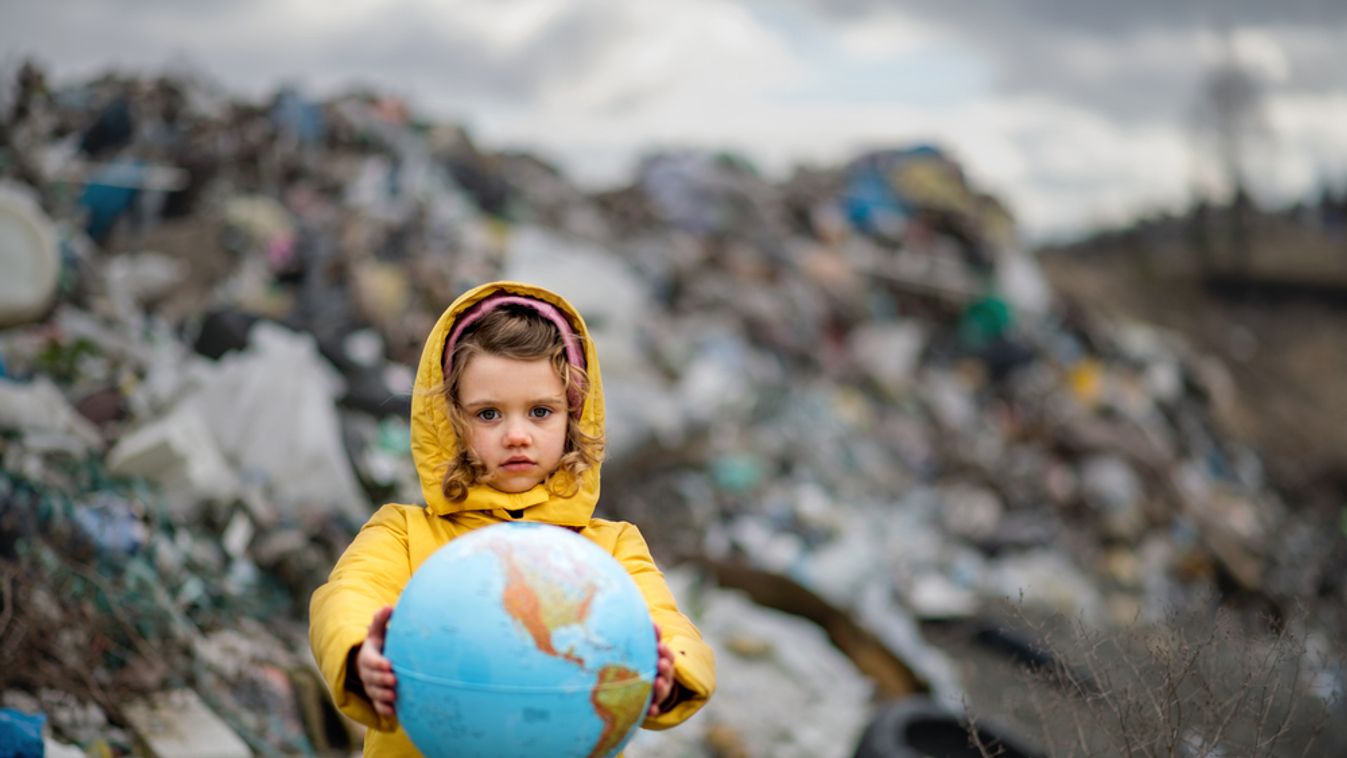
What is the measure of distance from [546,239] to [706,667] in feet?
21.1

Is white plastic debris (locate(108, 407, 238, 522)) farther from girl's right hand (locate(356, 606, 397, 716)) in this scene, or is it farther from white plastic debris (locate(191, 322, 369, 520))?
girl's right hand (locate(356, 606, 397, 716))

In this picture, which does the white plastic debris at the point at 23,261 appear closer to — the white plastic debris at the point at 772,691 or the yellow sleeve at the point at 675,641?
the white plastic debris at the point at 772,691

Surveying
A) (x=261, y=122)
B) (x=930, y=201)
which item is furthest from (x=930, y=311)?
(x=261, y=122)

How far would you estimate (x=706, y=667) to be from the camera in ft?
4.81

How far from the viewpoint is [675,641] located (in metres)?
1.46

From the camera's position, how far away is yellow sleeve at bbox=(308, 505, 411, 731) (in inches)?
53.1

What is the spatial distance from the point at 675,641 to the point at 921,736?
7.54ft

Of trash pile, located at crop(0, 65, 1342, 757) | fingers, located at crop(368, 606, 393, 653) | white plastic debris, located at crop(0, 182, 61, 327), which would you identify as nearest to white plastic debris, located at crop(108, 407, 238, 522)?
trash pile, located at crop(0, 65, 1342, 757)

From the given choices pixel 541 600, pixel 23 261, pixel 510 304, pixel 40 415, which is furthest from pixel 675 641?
pixel 23 261

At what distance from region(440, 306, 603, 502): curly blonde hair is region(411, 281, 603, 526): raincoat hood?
1 cm

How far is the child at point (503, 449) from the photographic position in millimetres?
1506

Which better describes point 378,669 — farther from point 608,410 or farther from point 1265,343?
point 1265,343

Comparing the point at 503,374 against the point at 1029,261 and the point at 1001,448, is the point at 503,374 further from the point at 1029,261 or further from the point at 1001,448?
the point at 1029,261

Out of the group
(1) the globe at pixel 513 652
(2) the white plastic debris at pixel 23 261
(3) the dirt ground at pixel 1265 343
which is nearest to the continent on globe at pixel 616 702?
(1) the globe at pixel 513 652
